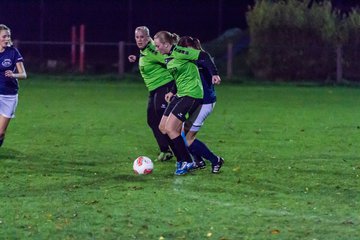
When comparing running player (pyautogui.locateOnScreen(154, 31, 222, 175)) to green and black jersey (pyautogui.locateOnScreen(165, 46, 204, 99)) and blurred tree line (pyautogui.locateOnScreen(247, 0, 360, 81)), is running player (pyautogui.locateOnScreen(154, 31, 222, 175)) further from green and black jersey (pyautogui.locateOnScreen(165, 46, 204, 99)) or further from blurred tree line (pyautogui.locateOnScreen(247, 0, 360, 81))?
blurred tree line (pyautogui.locateOnScreen(247, 0, 360, 81))

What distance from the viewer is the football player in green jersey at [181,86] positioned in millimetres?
9797

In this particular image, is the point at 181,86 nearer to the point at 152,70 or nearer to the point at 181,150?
the point at 181,150

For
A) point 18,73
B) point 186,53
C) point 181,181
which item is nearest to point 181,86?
point 186,53

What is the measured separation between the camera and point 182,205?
8.05m

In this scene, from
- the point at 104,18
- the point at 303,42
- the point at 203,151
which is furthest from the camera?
the point at 104,18

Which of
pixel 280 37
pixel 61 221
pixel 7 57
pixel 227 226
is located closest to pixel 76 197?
pixel 61 221

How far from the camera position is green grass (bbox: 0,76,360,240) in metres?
7.13

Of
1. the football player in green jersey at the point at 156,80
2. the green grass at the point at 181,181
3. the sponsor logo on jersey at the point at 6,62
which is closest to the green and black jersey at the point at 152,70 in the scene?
the football player in green jersey at the point at 156,80

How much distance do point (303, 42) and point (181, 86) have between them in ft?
66.8

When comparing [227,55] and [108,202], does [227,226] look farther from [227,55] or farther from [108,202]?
[227,55]

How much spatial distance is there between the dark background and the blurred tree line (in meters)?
5.07

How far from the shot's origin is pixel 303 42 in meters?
29.6

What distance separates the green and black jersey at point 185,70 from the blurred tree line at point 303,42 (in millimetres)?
19913

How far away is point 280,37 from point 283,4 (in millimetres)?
1197
